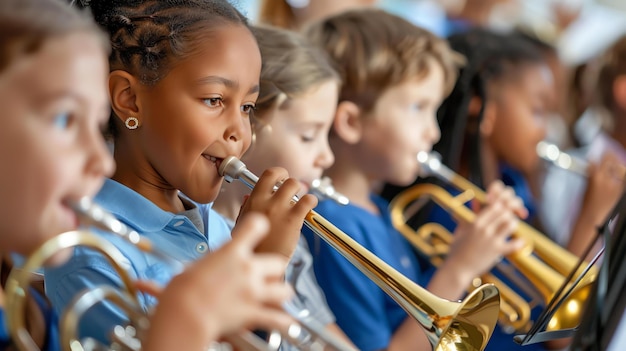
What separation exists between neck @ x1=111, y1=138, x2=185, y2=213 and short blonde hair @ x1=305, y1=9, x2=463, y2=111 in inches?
24.1

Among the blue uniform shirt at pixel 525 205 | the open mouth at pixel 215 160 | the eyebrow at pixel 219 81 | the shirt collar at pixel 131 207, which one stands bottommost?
the blue uniform shirt at pixel 525 205

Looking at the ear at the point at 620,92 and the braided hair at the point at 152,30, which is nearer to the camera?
the braided hair at the point at 152,30

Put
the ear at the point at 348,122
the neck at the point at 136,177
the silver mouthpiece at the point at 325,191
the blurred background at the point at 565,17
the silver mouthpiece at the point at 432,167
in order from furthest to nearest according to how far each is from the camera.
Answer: the blurred background at the point at 565,17 < the silver mouthpiece at the point at 432,167 < the ear at the point at 348,122 < the silver mouthpiece at the point at 325,191 < the neck at the point at 136,177

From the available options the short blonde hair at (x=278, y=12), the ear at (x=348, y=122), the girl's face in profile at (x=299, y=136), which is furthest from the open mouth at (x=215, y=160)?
the short blonde hair at (x=278, y=12)

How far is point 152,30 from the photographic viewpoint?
1103 mm

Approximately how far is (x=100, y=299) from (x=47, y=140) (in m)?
0.19

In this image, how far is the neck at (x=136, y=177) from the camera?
1123mm

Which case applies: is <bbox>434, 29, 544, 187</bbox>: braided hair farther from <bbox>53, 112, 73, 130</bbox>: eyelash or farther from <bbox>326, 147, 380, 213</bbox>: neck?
<bbox>53, 112, 73, 130</bbox>: eyelash

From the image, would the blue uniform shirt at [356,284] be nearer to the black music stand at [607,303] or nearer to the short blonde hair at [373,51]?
the short blonde hair at [373,51]

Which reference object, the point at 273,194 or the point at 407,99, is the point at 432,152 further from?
the point at 273,194

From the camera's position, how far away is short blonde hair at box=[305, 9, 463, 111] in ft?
5.54

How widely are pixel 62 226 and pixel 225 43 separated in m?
0.40

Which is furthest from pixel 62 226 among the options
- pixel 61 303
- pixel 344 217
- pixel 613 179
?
pixel 613 179

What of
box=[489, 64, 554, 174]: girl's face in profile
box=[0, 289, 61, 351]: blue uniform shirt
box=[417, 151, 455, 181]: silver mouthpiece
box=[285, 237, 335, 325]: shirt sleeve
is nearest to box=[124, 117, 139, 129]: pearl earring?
box=[0, 289, 61, 351]: blue uniform shirt
